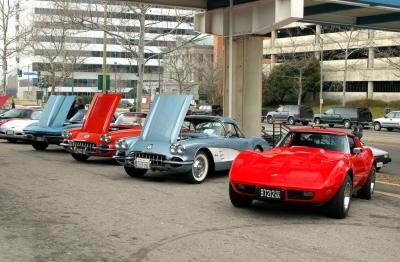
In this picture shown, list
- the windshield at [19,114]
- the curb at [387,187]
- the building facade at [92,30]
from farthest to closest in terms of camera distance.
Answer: the building facade at [92,30] → the windshield at [19,114] → the curb at [387,187]

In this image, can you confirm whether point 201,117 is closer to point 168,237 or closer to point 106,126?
point 106,126

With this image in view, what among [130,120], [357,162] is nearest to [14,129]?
[130,120]

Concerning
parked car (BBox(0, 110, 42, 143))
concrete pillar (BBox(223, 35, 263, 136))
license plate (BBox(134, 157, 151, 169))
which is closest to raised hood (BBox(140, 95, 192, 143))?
license plate (BBox(134, 157, 151, 169))

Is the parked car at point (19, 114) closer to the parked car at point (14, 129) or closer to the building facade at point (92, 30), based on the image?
the parked car at point (14, 129)

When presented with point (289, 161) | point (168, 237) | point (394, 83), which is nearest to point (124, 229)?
point (168, 237)

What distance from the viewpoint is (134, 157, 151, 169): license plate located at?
34.8 ft

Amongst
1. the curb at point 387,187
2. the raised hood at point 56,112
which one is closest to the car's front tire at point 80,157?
the raised hood at point 56,112

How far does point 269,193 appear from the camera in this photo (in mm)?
7355

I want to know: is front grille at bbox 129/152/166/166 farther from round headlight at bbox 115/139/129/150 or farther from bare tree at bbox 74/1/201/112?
bare tree at bbox 74/1/201/112

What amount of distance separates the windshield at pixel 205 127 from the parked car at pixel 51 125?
526 centimetres

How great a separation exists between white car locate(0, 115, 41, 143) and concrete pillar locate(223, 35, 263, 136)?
748 centimetres

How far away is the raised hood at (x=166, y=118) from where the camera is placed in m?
11.1

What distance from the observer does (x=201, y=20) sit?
19.0 meters

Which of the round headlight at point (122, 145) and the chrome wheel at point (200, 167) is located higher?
the round headlight at point (122, 145)
